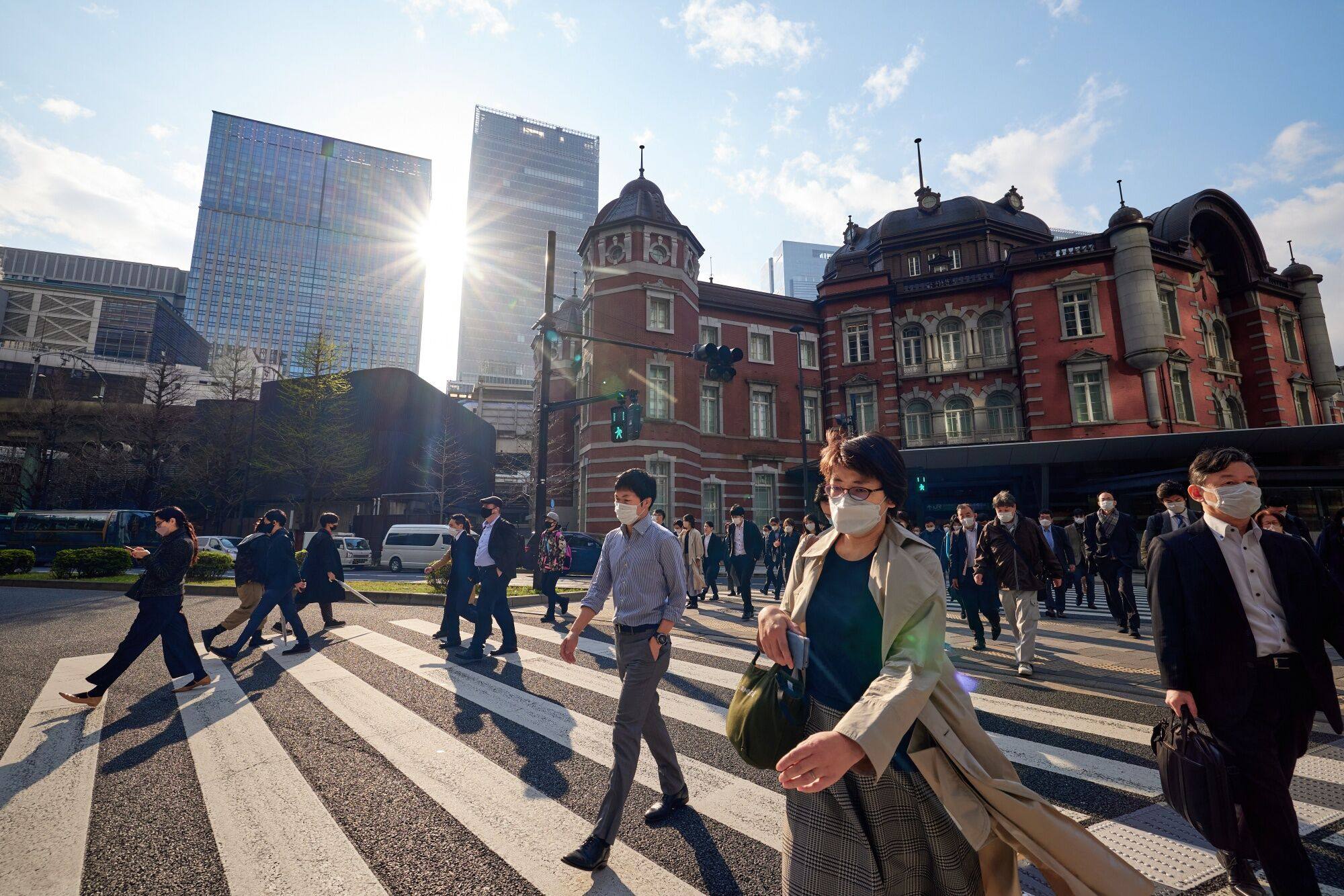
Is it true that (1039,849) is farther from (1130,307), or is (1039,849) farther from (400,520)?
(400,520)

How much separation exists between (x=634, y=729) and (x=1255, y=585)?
305 centimetres

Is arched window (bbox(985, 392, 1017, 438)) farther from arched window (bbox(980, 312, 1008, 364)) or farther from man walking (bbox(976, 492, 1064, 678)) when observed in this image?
man walking (bbox(976, 492, 1064, 678))

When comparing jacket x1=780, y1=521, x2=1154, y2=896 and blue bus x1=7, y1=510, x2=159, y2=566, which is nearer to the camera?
jacket x1=780, y1=521, x2=1154, y2=896

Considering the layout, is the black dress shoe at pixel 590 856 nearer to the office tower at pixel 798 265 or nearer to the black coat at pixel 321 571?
the black coat at pixel 321 571

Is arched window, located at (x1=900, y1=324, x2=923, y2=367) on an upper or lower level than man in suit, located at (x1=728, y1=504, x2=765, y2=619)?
upper

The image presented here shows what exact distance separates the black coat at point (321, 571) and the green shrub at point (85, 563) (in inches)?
481

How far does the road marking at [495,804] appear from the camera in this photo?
2.73 meters

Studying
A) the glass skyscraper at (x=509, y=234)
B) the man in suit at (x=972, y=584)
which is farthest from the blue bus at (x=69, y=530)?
the glass skyscraper at (x=509, y=234)

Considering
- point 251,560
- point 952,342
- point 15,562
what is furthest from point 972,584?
point 15,562

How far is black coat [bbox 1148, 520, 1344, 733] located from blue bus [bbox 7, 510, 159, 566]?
99.3 feet

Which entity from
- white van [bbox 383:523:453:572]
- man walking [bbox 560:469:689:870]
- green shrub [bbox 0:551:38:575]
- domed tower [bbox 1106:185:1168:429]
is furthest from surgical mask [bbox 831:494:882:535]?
domed tower [bbox 1106:185:1168:429]

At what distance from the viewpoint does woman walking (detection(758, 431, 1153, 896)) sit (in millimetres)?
1546

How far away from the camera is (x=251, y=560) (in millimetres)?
8219

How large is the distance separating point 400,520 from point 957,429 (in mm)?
29091
